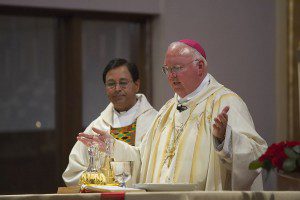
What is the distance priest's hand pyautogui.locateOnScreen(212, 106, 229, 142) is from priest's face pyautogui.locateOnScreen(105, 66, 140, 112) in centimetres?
165

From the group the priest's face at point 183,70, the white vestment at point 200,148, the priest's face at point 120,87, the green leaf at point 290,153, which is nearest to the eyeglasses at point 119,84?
the priest's face at point 120,87

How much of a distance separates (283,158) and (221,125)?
35.2 inches

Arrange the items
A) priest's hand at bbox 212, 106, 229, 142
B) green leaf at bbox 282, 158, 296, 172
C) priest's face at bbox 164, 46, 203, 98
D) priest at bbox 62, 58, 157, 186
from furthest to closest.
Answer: priest at bbox 62, 58, 157, 186 < priest's face at bbox 164, 46, 203, 98 < priest's hand at bbox 212, 106, 229, 142 < green leaf at bbox 282, 158, 296, 172

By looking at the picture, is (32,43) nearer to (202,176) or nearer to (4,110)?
(4,110)

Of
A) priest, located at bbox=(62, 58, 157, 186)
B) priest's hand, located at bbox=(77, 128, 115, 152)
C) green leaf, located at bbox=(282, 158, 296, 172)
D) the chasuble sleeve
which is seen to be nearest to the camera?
green leaf, located at bbox=(282, 158, 296, 172)

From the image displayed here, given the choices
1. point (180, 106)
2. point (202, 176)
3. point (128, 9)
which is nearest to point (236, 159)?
point (202, 176)

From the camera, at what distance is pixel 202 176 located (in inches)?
191

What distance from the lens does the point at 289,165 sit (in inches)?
137

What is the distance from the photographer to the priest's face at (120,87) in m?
6.07

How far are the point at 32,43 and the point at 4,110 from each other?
740mm

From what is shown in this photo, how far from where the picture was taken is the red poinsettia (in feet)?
11.4

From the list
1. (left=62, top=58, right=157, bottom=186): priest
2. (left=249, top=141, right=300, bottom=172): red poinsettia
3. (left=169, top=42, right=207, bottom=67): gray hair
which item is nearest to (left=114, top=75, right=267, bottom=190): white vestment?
(left=169, top=42, right=207, bottom=67): gray hair

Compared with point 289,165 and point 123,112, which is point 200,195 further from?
point 123,112

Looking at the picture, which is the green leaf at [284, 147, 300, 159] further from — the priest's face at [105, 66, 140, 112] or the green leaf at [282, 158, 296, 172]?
the priest's face at [105, 66, 140, 112]
